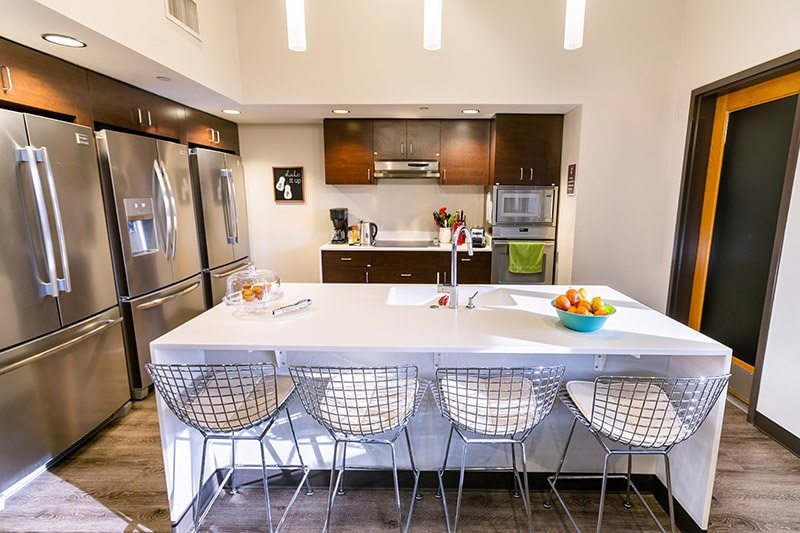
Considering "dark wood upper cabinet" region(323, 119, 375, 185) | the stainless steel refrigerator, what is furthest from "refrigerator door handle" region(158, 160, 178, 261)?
"dark wood upper cabinet" region(323, 119, 375, 185)

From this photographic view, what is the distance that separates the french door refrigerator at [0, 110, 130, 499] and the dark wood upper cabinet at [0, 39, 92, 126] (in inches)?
6.5

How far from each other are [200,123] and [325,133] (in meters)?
1.18

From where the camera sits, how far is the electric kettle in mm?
4449

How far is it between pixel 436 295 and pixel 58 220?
2.09 meters

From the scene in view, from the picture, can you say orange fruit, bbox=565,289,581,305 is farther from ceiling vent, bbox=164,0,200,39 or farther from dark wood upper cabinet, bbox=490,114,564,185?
ceiling vent, bbox=164,0,200,39

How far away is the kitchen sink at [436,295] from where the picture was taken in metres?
2.34

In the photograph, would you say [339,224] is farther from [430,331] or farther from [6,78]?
[430,331]

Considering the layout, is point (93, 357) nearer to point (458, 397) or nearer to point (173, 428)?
point (173, 428)

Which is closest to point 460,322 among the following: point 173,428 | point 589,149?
point 173,428

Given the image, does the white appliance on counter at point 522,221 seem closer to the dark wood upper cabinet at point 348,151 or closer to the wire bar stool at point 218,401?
the dark wood upper cabinet at point 348,151

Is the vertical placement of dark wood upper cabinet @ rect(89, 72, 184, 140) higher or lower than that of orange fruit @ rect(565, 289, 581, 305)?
higher

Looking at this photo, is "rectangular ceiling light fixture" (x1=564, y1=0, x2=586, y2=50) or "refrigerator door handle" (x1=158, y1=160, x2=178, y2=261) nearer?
"rectangular ceiling light fixture" (x1=564, y1=0, x2=586, y2=50)

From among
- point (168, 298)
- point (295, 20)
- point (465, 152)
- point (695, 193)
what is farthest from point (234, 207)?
point (695, 193)

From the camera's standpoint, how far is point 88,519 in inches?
73.6
